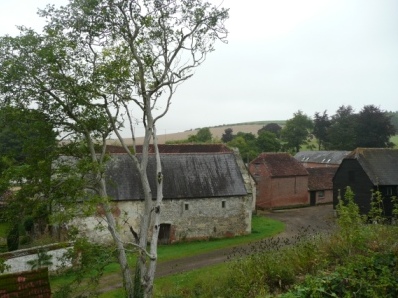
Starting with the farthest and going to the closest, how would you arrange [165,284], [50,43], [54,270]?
[54,270] < [165,284] < [50,43]

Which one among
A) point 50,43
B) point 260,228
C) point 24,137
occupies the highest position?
point 50,43

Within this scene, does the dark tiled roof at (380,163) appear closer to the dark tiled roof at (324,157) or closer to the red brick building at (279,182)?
the red brick building at (279,182)

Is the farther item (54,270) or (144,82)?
(54,270)

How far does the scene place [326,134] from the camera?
74438 mm

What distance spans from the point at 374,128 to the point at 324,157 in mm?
9760

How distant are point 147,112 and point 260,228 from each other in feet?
63.9

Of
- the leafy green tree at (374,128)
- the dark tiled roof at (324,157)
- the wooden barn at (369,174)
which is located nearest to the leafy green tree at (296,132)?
the dark tiled roof at (324,157)

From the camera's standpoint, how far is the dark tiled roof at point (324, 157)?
5448 cm

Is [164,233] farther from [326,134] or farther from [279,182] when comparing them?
[326,134]

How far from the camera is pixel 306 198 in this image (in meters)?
41.3

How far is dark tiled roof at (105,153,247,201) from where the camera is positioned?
2588 cm

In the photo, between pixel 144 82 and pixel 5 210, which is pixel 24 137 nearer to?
pixel 5 210

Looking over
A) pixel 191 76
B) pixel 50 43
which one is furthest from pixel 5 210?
pixel 191 76

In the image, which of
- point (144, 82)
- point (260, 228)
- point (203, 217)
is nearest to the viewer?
point (144, 82)
